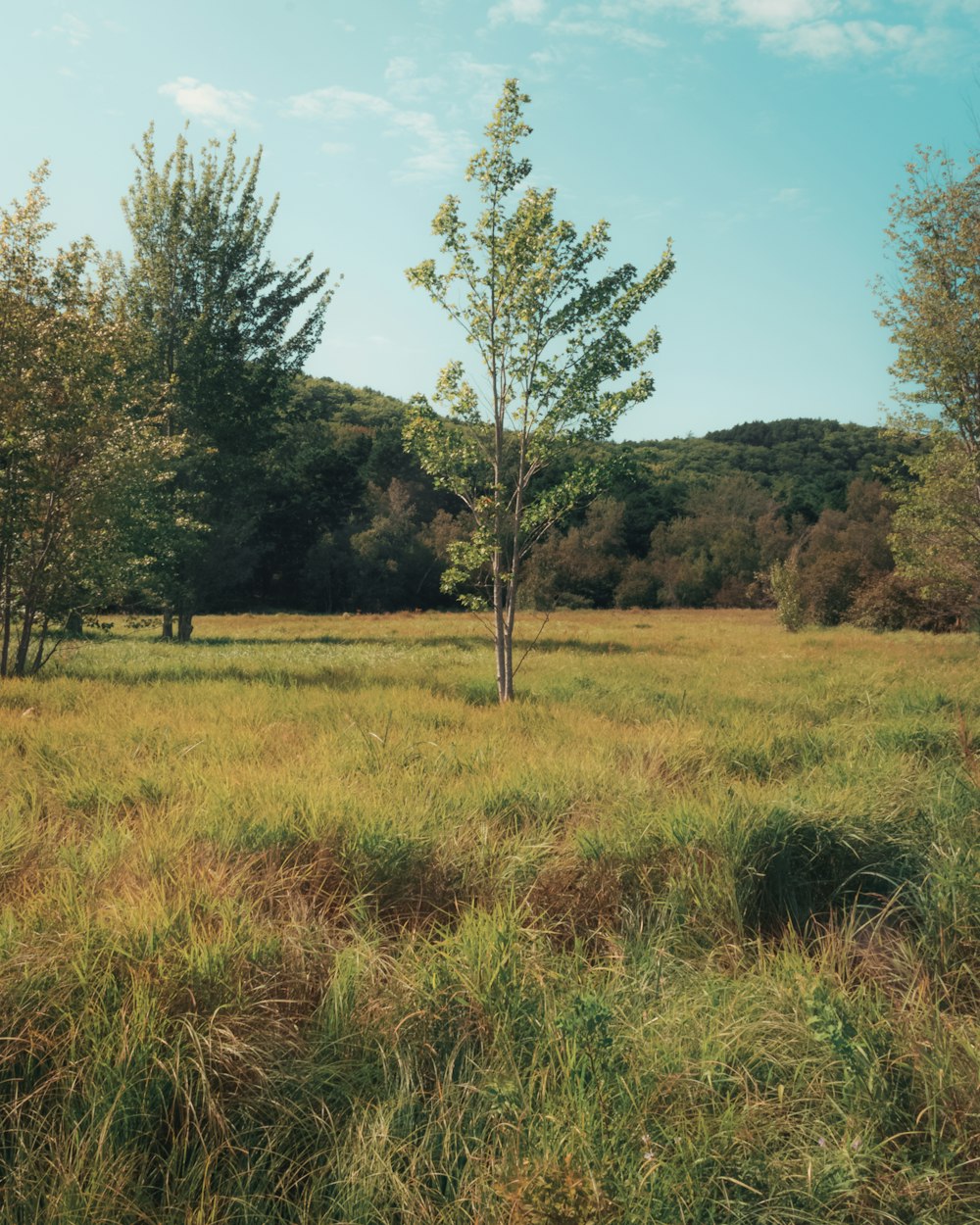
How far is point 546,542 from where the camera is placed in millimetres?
47219

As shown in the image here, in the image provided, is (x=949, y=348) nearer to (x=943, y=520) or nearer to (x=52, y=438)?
(x=943, y=520)

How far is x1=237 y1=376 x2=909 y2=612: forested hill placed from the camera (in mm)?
51906

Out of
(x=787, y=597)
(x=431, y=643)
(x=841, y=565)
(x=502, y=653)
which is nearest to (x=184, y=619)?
(x=431, y=643)

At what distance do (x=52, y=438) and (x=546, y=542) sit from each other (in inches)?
1477

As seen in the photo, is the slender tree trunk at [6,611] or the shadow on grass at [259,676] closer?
the shadow on grass at [259,676]

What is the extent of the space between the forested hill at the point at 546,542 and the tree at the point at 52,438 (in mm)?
23443

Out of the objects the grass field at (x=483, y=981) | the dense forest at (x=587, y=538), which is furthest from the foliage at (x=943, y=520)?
the grass field at (x=483, y=981)

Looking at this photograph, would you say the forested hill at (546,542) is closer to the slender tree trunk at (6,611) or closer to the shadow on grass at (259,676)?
the shadow on grass at (259,676)

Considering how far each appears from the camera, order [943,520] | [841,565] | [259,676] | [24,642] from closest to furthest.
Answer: [24,642]
[259,676]
[943,520]
[841,565]

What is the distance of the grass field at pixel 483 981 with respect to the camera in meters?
2.28

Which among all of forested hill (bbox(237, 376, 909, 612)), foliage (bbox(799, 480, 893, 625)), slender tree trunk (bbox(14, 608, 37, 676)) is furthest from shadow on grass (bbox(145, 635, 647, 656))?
foliage (bbox(799, 480, 893, 625))

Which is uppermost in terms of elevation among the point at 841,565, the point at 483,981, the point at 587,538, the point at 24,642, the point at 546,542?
the point at 587,538

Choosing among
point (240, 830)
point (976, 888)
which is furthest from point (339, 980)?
point (976, 888)

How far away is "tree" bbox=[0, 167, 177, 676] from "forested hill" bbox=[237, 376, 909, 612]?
23.4 m
